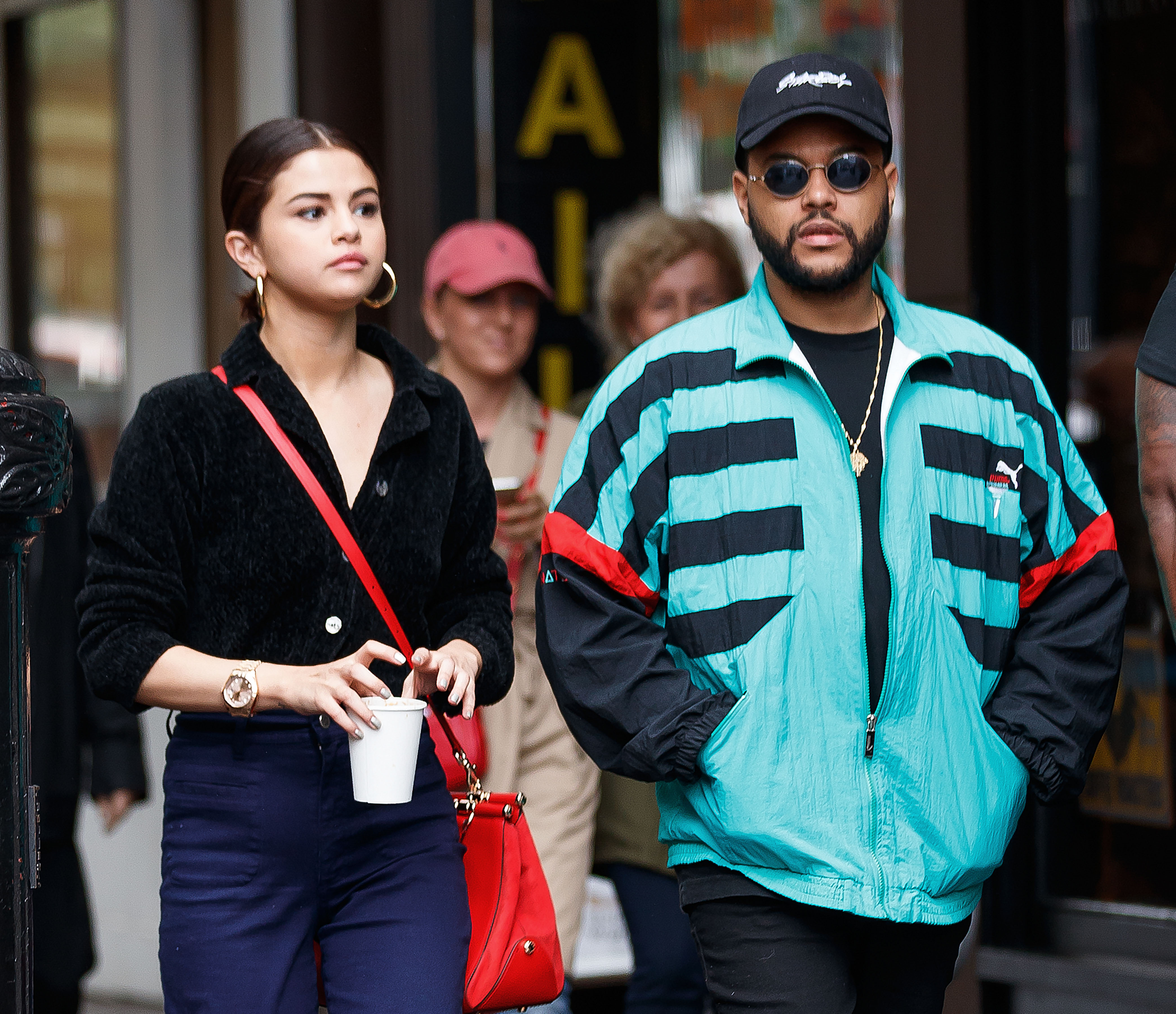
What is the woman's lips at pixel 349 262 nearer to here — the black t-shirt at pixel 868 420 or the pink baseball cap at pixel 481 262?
the black t-shirt at pixel 868 420

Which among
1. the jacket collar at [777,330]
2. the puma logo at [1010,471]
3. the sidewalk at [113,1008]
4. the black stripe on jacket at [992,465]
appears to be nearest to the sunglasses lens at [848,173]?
the jacket collar at [777,330]

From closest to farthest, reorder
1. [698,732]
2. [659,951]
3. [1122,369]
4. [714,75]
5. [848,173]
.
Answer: [698,732] → [848,173] → [659,951] → [1122,369] → [714,75]

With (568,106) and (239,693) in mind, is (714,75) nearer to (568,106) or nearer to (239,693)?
(568,106)

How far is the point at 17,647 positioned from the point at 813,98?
157 centimetres

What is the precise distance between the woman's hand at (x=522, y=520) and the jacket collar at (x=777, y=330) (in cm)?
141

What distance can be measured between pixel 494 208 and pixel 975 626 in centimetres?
392

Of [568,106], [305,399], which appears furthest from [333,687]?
[568,106]

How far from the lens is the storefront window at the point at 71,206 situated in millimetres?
7527

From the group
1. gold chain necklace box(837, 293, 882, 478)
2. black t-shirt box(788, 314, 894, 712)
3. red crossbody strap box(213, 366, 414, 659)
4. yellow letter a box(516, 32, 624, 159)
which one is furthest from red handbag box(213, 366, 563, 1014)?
yellow letter a box(516, 32, 624, 159)

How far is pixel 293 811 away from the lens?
9.42ft

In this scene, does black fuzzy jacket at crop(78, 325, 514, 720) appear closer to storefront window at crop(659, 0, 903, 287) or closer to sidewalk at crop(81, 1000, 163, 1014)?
storefront window at crop(659, 0, 903, 287)

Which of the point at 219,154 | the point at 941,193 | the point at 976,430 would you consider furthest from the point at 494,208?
the point at 976,430

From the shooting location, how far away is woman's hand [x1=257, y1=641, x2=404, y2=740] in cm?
270

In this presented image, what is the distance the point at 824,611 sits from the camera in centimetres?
292
